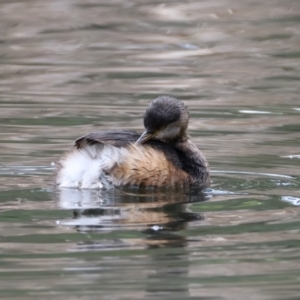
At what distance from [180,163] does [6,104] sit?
3.80m

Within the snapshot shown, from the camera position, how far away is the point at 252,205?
6277 millimetres

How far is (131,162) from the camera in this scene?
6.58 m

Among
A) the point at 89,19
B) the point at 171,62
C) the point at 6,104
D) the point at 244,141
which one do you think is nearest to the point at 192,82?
the point at 171,62

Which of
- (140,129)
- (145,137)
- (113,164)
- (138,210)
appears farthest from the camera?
(140,129)

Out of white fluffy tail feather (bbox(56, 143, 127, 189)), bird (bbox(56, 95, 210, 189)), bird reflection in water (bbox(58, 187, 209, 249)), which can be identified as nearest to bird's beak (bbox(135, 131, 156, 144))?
bird (bbox(56, 95, 210, 189))

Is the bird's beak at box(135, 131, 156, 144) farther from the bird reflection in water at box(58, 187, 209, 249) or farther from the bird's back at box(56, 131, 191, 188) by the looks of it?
the bird reflection in water at box(58, 187, 209, 249)

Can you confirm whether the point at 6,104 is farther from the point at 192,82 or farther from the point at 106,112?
the point at 192,82

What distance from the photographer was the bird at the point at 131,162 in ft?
21.6

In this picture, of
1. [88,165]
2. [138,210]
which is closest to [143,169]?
[88,165]

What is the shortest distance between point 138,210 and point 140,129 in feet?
10.4

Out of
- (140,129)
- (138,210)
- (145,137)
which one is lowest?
(138,210)

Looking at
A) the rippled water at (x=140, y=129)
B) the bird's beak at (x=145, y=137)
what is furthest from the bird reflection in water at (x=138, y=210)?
the bird's beak at (x=145, y=137)

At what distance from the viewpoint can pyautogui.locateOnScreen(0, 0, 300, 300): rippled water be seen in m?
4.86

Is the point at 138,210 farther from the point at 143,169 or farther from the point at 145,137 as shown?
the point at 145,137
